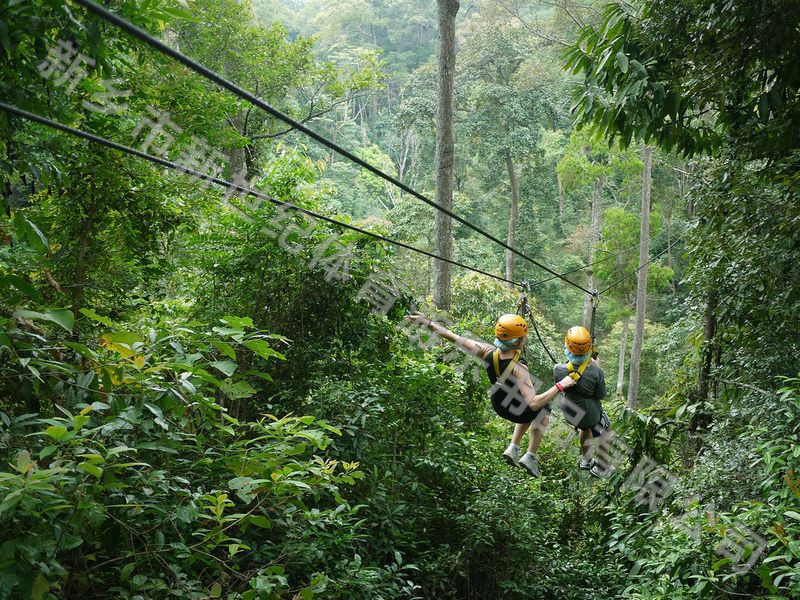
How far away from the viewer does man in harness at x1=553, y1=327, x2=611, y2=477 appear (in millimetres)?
4992


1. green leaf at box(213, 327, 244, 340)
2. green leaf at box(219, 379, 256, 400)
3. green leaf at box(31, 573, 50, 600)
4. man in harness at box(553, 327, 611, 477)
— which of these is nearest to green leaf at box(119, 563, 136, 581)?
green leaf at box(31, 573, 50, 600)

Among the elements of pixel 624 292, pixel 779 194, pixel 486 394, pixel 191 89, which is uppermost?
pixel 624 292

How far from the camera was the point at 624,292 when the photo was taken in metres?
21.4

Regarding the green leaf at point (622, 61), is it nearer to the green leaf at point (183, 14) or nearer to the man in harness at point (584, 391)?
the man in harness at point (584, 391)

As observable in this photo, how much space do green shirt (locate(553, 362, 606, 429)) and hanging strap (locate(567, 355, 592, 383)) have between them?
71 mm

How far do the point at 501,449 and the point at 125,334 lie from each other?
478 cm

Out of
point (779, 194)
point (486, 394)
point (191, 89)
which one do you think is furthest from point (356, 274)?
point (779, 194)

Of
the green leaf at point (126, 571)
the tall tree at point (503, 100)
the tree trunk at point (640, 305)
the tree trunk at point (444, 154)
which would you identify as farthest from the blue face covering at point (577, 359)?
the tall tree at point (503, 100)

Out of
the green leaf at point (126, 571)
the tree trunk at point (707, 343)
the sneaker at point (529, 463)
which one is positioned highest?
the tree trunk at point (707, 343)

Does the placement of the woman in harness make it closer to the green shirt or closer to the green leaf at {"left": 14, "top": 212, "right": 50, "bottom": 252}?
the green shirt

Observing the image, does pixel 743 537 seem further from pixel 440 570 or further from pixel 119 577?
pixel 119 577

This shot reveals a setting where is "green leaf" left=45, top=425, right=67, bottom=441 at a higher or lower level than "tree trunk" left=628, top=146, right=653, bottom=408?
lower

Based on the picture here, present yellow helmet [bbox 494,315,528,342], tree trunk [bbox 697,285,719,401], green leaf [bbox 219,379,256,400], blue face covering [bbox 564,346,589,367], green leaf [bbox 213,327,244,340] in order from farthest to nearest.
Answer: tree trunk [bbox 697,285,719,401] < blue face covering [bbox 564,346,589,367] < yellow helmet [bbox 494,315,528,342] < green leaf [bbox 219,379,256,400] < green leaf [bbox 213,327,244,340]

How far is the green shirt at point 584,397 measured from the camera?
16.9ft
